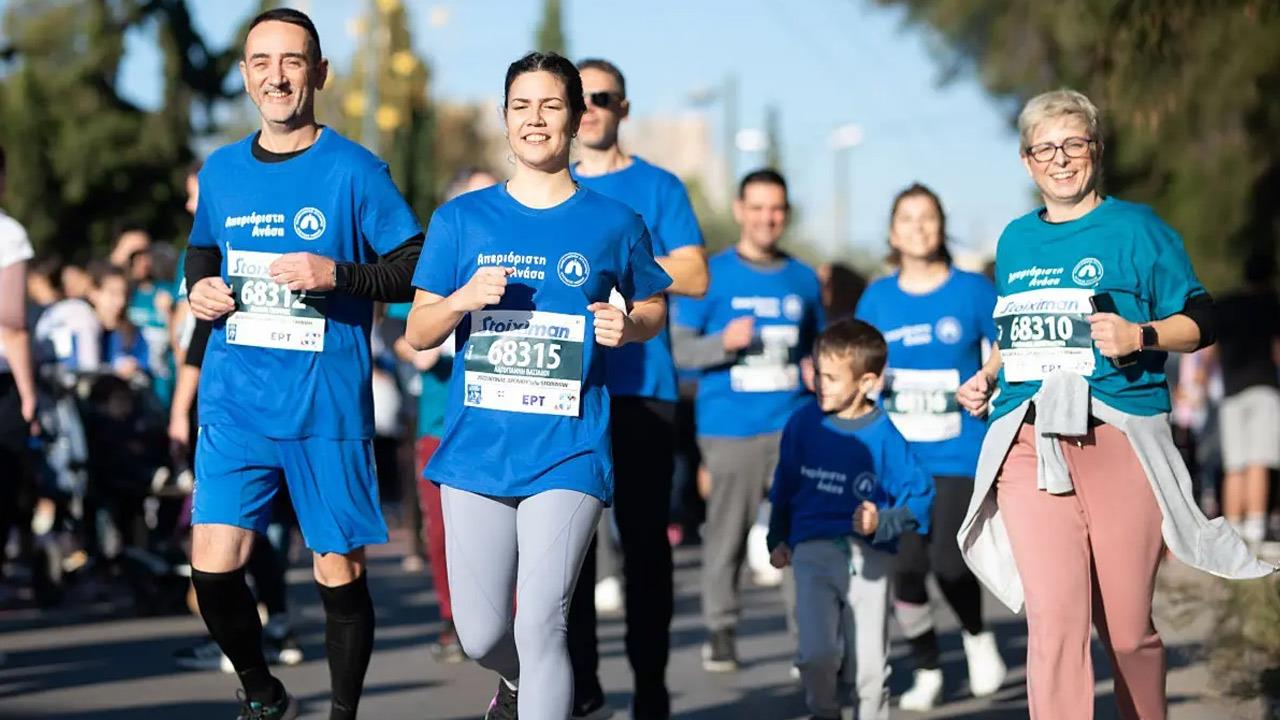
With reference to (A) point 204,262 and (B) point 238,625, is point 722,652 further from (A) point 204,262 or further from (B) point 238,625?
(A) point 204,262

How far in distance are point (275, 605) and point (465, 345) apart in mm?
4523

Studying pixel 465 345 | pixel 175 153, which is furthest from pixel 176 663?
pixel 175 153

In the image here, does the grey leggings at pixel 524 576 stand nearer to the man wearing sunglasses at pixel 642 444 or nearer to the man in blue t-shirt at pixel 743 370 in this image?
the man wearing sunglasses at pixel 642 444

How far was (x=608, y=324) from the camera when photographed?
595cm

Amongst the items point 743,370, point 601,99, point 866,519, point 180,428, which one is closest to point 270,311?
point 601,99

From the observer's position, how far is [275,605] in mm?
10383

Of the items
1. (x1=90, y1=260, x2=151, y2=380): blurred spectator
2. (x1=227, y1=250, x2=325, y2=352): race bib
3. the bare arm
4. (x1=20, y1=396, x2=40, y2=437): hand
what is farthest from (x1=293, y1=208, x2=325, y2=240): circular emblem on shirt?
(x1=90, y1=260, x2=151, y2=380): blurred spectator

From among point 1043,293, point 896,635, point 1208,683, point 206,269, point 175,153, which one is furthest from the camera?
point 175,153

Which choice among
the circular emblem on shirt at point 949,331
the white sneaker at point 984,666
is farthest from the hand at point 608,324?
the white sneaker at point 984,666

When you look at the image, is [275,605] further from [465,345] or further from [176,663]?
[465,345]

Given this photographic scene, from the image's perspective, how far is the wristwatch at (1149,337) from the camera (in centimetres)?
624

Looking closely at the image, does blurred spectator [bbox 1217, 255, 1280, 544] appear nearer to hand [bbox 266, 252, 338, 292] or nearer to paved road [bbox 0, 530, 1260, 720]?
paved road [bbox 0, 530, 1260, 720]

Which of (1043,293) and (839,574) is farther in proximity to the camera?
(839,574)

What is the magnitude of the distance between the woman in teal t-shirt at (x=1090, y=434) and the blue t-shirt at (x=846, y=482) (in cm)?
142
